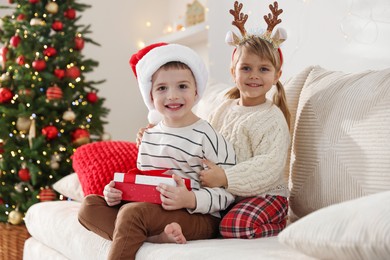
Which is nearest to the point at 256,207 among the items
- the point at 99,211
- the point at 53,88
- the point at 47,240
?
the point at 99,211

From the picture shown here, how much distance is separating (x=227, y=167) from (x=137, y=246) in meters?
0.40

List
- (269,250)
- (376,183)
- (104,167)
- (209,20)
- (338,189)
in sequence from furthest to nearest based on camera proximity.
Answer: (209,20) → (104,167) → (338,189) → (376,183) → (269,250)

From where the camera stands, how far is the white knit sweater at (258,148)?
1749 millimetres

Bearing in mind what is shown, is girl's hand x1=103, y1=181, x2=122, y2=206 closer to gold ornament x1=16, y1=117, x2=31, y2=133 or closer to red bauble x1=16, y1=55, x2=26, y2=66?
gold ornament x1=16, y1=117, x2=31, y2=133

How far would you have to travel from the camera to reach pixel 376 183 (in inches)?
61.8

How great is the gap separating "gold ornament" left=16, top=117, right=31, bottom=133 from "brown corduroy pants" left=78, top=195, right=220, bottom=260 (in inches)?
59.8

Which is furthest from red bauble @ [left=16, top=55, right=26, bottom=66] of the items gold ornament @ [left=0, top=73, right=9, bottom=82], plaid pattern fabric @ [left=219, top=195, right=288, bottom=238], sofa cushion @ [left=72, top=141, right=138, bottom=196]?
plaid pattern fabric @ [left=219, top=195, right=288, bottom=238]

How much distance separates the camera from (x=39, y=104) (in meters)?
3.21

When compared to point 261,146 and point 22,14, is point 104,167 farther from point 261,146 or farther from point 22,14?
point 22,14

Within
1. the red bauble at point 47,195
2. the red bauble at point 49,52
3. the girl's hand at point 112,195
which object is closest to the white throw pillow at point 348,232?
the girl's hand at point 112,195

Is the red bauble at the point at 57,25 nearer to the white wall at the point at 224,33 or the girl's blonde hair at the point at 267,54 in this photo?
the white wall at the point at 224,33

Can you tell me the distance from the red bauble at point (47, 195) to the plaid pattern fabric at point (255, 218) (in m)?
1.64

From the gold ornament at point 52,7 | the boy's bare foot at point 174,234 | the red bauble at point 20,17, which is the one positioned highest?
the gold ornament at point 52,7

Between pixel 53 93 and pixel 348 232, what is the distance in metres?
2.45
